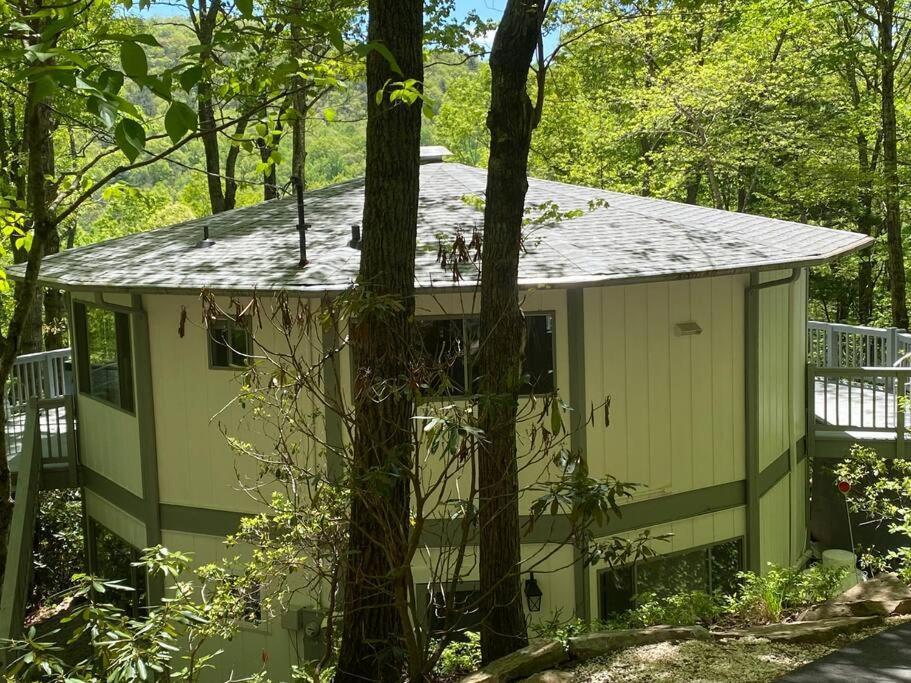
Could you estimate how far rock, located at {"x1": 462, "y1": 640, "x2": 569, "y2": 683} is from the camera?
5208 mm

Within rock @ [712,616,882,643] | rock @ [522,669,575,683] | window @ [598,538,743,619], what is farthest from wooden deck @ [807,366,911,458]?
rock @ [522,669,575,683]

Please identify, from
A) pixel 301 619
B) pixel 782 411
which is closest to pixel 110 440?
pixel 301 619

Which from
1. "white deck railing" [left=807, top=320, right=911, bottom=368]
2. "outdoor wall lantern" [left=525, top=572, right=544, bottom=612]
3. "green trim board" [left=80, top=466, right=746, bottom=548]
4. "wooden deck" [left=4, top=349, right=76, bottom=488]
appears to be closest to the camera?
"outdoor wall lantern" [left=525, top=572, right=544, bottom=612]

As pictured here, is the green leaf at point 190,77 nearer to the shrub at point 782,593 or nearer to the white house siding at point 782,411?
the shrub at point 782,593

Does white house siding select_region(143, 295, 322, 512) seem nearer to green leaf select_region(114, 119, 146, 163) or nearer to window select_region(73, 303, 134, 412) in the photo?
window select_region(73, 303, 134, 412)

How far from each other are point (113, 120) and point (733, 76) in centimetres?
1776

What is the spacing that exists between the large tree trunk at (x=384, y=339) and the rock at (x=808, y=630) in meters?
2.26

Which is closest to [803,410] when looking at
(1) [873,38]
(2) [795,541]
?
(2) [795,541]

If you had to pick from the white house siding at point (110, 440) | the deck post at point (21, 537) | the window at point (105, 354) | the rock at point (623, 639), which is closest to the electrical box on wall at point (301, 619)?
the white house siding at point (110, 440)

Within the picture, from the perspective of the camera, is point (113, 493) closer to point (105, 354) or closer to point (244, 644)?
point (105, 354)

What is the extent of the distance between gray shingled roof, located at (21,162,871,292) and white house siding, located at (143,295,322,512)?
2.33 feet

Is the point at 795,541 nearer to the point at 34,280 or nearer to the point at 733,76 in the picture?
the point at 34,280

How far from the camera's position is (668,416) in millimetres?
9078

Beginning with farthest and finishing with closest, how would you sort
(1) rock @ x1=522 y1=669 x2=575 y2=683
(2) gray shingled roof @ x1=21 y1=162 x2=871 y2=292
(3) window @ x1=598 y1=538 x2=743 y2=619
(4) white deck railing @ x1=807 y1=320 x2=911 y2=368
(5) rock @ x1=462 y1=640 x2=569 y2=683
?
(4) white deck railing @ x1=807 y1=320 x2=911 y2=368, (3) window @ x1=598 y1=538 x2=743 y2=619, (2) gray shingled roof @ x1=21 y1=162 x2=871 y2=292, (5) rock @ x1=462 y1=640 x2=569 y2=683, (1) rock @ x1=522 y1=669 x2=575 y2=683
